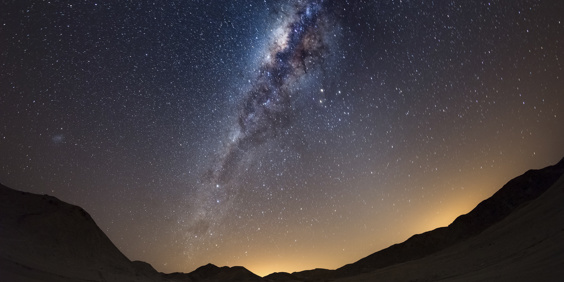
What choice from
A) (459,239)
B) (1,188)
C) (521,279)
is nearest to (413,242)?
(459,239)

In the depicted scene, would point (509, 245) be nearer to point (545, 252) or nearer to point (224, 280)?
point (545, 252)

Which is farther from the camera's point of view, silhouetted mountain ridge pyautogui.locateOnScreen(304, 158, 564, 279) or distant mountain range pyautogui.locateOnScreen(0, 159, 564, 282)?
silhouetted mountain ridge pyautogui.locateOnScreen(304, 158, 564, 279)

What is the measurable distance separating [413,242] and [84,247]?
3275 centimetres

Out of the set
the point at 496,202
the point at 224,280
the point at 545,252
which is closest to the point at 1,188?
the point at 224,280

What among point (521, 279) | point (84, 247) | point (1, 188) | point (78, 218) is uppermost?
point (1, 188)

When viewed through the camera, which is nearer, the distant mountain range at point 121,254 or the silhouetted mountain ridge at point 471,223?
the distant mountain range at point 121,254

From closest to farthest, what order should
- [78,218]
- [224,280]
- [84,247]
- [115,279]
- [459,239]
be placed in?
[115,279] < [84,247] < [78,218] < [224,280] < [459,239]

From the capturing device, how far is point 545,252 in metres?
16.1

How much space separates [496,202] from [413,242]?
931cm

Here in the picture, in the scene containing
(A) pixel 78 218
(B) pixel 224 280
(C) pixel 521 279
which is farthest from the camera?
(B) pixel 224 280

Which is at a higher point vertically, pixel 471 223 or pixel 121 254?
pixel 121 254

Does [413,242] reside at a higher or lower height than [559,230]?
higher

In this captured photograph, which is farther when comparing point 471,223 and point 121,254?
point 471,223

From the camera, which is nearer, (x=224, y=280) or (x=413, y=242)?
(x=224, y=280)
